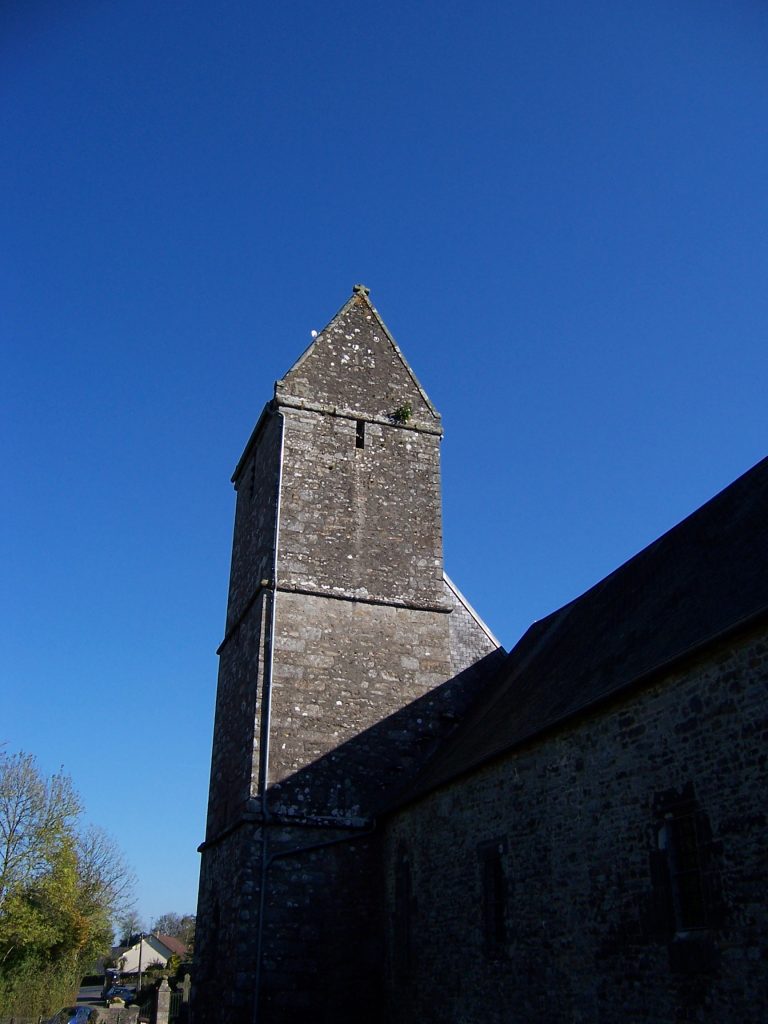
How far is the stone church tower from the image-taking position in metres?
13.1

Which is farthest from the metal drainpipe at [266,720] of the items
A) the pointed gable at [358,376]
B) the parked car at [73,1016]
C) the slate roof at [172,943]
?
the slate roof at [172,943]

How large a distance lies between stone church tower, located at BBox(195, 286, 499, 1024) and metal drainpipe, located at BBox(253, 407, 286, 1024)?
0.02 meters

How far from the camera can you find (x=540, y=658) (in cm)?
1383

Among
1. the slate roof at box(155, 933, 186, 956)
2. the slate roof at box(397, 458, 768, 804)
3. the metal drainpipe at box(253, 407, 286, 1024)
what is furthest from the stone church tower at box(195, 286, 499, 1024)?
the slate roof at box(155, 933, 186, 956)

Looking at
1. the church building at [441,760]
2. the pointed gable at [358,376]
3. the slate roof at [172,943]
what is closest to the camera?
the church building at [441,760]

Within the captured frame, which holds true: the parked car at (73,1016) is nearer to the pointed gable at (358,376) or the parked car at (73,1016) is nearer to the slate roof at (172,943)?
the pointed gable at (358,376)

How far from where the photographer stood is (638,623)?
10664 mm

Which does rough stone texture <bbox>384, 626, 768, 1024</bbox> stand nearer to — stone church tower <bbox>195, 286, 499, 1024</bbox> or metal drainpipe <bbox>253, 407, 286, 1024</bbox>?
stone church tower <bbox>195, 286, 499, 1024</bbox>

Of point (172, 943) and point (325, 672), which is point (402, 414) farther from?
point (172, 943)

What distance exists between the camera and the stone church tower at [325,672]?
13.1 metres

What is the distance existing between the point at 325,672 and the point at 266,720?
133cm

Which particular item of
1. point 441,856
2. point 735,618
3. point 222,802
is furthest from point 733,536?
point 222,802

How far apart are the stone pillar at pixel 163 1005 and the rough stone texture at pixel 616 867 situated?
1396 centimetres

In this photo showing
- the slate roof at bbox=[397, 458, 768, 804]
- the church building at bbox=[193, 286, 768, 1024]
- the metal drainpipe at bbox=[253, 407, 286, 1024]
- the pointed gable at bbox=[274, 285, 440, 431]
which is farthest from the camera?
the pointed gable at bbox=[274, 285, 440, 431]
